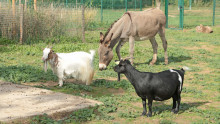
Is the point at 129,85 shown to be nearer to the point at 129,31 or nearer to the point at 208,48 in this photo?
the point at 129,31

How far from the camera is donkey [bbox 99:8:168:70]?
1108 cm

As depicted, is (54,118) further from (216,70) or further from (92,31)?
(92,31)

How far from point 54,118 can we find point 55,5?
12032 millimetres

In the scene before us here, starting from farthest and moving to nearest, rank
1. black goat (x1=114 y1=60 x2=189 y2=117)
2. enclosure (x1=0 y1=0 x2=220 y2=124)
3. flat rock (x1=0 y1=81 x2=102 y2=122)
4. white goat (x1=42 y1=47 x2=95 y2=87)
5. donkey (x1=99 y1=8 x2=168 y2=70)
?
donkey (x1=99 y1=8 x2=168 y2=70) < white goat (x1=42 y1=47 x2=95 y2=87) < enclosure (x1=0 y1=0 x2=220 y2=124) < black goat (x1=114 y1=60 x2=189 y2=117) < flat rock (x1=0 y1=81 x2=102 y2=122)

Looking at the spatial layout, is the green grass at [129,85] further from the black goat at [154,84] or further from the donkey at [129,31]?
the donkey at [129,31]

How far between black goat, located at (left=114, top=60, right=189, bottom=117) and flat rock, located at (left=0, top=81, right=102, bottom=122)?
3.58ft

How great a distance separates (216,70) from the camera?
11539mm

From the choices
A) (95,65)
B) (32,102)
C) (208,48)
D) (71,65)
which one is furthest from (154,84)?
(208,48)

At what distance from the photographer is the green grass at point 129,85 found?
6781 mm

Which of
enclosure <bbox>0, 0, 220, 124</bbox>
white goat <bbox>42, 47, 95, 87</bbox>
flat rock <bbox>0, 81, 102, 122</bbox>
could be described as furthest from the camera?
white goat <bbox>42, 47, 95, 87</bbox>

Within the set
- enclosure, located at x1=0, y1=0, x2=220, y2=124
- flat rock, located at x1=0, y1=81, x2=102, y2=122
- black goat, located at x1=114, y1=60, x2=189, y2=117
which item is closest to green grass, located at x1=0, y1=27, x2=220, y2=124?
enclosure, located at x1=0, y1=0, x2=220, y2=124

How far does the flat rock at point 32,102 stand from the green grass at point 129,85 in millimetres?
281

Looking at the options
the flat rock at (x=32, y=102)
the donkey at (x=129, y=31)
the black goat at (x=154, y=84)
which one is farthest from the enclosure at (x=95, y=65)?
the donkey at (x=129, y=31)

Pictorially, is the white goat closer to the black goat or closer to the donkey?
the donkey
